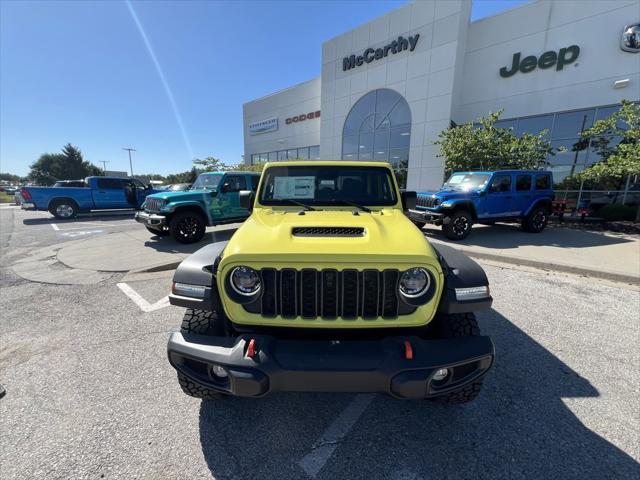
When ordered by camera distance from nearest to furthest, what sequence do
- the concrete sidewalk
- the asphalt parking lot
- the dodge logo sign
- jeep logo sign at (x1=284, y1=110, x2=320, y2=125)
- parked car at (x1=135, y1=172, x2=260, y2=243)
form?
the asphalt parking lot, the concrete sidewalk, parked car at (x1=135, y1=172, x2=260, y2=243), the dodge logo sign, jeep logo sign at (x1=284, y1=110, x2=320, y2=125)

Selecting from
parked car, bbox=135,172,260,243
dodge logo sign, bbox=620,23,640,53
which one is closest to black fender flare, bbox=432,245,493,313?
parked car, bbox=135,172,260,243

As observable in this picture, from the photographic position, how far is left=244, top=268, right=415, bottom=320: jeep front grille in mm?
1732

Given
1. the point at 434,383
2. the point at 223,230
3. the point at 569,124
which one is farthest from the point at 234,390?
the point at 569,124

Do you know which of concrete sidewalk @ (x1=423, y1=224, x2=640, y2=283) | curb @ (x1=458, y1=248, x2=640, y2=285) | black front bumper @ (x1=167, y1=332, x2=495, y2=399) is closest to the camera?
black front bumper @ (x1=167, y1=332, x2=495, y2=399)

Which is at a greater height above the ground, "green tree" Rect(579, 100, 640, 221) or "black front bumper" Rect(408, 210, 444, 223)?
"green tree" Rect(579, 100, 640, 221)

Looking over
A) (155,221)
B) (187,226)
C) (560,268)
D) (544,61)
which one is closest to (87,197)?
(155,221)

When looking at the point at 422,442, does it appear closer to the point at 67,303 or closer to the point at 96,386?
the point at 96,386

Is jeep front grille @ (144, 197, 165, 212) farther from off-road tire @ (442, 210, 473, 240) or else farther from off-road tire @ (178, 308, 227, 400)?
off-road tire @ (442, 210, 473, 240)

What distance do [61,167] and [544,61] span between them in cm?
8087

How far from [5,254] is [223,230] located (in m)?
5.22

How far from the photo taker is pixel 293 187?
298 centimetres

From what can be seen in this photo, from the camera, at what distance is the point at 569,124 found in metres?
12.7

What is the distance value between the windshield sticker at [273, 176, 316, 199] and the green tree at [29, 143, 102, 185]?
75.9 metres

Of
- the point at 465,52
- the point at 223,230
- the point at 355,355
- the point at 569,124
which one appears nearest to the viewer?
the point at 355,355
